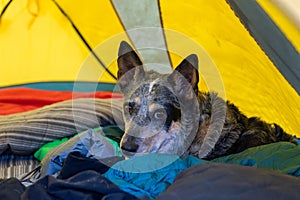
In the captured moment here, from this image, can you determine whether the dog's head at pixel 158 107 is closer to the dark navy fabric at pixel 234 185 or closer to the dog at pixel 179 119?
the dog at pixel 179 119

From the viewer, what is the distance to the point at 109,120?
5.99ft

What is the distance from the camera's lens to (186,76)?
1440mm

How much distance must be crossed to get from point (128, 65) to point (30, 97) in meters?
0.72

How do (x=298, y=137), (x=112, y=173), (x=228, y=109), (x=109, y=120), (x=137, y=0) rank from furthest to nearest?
(x=137, y=0) → (x=109, y=120) → (x=228, y=109) → (x=298, y=137) → (x=112, y=173)

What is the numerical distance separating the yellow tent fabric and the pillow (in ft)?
0.80

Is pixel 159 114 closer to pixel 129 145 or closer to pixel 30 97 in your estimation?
pixel 129 145

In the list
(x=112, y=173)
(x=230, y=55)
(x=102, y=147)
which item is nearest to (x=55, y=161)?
(x=102, y=147)

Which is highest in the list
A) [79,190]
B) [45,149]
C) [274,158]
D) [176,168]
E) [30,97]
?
[30,97]

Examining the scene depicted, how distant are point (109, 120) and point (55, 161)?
38cm

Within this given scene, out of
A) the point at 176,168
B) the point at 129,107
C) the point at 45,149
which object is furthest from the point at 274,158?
the point at 45,149

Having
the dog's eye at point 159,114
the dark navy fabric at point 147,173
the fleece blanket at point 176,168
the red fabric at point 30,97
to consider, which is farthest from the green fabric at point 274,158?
the red fabric at point 30,97

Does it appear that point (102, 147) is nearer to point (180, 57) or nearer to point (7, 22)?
point (180, 57)

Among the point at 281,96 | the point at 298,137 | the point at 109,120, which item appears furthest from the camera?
the point at 109,120

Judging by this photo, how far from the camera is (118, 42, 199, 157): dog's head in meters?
1.44
